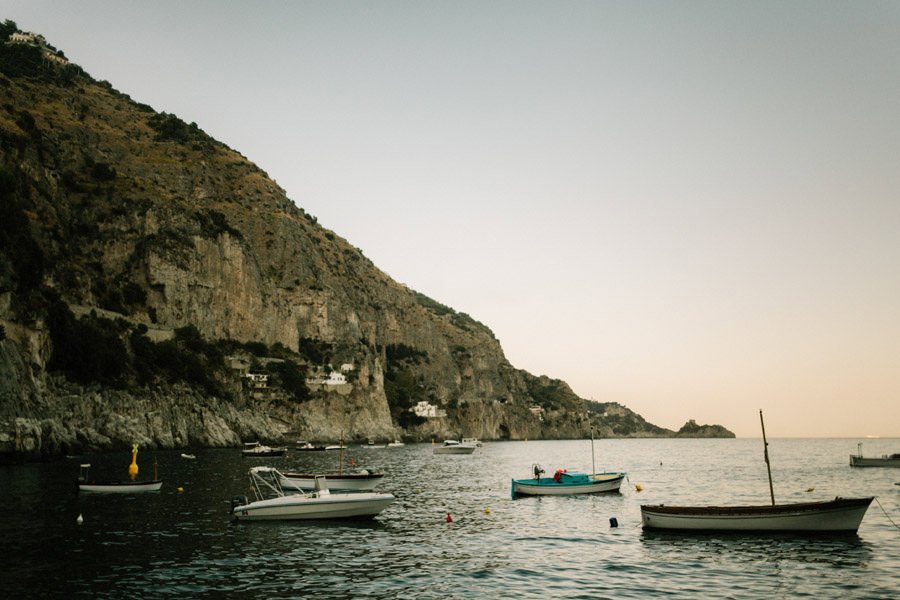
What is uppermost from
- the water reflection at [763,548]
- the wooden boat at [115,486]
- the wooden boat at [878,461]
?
the wooden boat at [115,486]

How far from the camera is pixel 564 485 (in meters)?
44.0

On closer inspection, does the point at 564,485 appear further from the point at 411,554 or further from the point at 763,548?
the point at 411,554

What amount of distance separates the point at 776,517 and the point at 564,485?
63.5ft

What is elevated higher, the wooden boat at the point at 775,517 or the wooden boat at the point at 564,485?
the wooden boat at the point at 775,517

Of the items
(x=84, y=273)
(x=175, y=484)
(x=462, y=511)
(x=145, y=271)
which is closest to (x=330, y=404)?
(x=145, y=271)

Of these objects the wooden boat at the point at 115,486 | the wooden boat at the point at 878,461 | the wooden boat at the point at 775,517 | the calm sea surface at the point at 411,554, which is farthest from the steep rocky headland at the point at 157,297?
the wooden boat at the point at 878,461

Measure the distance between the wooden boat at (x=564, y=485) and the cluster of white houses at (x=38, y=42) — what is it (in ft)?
616

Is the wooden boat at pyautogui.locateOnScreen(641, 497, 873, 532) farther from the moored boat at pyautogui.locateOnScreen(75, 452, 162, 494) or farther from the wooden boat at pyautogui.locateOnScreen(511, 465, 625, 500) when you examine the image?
the moored boat at pyautogui.locateOnScreen(75, 452, 162, 494)

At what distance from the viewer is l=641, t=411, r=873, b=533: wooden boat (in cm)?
2544

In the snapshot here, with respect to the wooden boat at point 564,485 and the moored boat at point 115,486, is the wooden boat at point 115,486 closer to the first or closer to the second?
the moored boat at point 115,486

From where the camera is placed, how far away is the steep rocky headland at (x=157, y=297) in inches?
2889

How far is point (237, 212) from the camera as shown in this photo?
514ft

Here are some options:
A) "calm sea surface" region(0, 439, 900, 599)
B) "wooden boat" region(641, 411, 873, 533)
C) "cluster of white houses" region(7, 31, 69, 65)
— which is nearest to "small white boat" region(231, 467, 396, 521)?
"calm sea surface" region(0, 439, 900, 599)

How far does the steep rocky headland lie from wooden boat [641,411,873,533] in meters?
55.4
